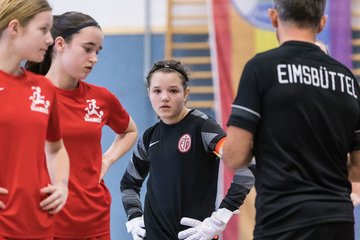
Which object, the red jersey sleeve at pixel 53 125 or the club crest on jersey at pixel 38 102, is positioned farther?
the red jersey sleeve at pixel 53 125

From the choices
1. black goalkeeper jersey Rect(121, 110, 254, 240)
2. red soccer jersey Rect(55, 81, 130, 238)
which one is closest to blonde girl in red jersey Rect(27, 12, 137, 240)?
red soccer jersey Rect(55, 81, 130, 238)

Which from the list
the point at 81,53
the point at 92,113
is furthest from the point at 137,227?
the point at 81,53

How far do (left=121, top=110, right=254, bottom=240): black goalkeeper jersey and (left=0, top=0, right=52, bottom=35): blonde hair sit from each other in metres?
1.17

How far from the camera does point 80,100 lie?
314 centimetres

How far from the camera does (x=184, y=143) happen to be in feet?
11.4

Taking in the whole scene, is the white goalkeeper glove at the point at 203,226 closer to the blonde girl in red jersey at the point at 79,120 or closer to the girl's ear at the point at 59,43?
the blonde girl in red jersey at the point at 79,120

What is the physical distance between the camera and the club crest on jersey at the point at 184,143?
3463mm

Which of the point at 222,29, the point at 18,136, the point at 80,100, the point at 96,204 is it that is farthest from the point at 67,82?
→ the point at 222,29

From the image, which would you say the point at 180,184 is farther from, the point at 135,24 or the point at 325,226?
the point at 135,24

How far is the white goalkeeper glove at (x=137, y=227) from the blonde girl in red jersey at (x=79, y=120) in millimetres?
490

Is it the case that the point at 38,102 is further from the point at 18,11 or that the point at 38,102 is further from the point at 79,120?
the point at 79,120

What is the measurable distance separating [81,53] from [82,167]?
473 mm

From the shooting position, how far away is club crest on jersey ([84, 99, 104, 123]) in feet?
10.3

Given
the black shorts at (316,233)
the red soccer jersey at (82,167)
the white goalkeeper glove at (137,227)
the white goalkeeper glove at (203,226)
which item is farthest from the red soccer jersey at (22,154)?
the white goalkeeper glove at (137,227)
